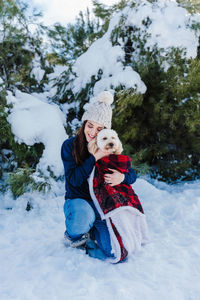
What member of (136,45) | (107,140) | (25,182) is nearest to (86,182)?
(107,140)

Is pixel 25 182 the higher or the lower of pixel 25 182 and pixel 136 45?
the lower

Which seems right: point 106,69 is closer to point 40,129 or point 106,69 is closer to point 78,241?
point 40,129

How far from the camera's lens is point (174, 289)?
153cm

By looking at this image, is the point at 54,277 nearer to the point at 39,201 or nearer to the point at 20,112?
the point at 39,201

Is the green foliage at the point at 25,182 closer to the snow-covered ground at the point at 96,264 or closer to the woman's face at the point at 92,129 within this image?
the snow-covered ground at the point at 96,264

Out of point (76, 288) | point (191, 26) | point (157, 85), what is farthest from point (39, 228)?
point (191, 26)

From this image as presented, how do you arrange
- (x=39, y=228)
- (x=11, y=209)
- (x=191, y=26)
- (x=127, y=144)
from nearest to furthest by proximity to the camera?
(x=39, y=228)
(x=11, y=209)
(x=191, y=26)
(x=127, y=144)

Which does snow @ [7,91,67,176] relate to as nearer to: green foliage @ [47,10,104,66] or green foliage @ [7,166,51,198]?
green foliage @ [7,166,51,198]

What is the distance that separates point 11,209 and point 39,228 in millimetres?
776

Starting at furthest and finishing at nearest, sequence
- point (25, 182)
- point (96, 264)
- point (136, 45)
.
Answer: point (136, 45) → point (25, 182) → point (96, 264)

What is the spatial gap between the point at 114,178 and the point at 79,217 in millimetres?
443

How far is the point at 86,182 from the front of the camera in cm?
219

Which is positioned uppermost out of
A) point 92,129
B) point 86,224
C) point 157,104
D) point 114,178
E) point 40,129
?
point 157,104

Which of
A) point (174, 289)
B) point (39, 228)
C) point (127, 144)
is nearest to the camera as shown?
point (174, 289)
